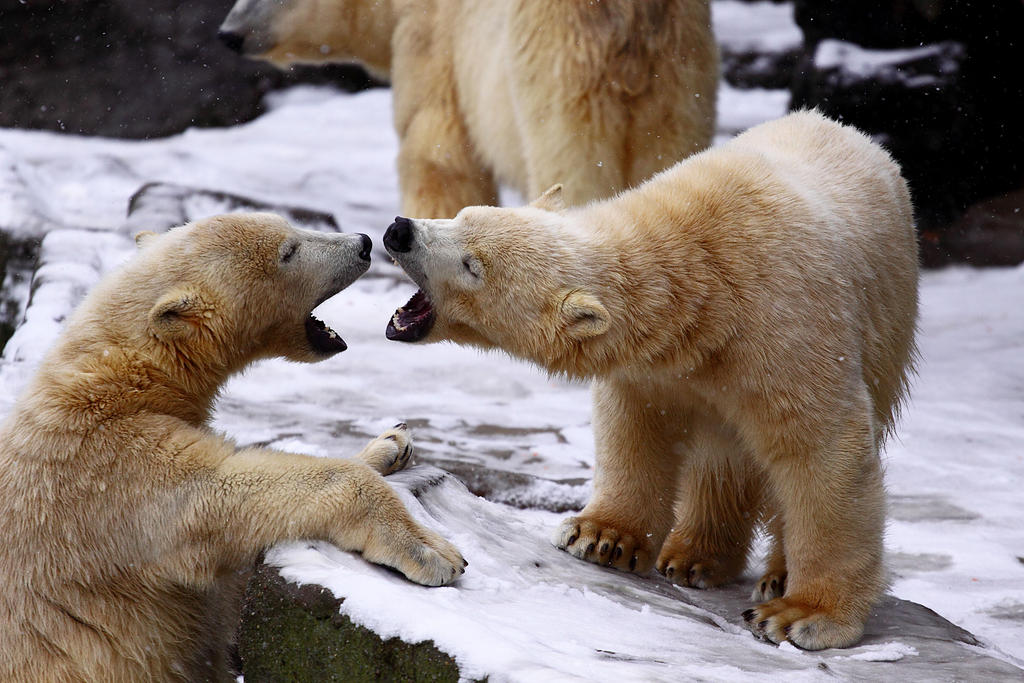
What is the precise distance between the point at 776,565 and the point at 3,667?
230cm

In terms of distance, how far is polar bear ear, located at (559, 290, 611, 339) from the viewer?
123 inches

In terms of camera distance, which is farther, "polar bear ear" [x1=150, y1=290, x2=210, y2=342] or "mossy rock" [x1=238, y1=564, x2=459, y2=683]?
"polar bear ear" [x1=150, y1=290, x2=210, y2=342]

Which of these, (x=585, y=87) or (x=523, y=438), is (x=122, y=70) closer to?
(x=585, y=87)

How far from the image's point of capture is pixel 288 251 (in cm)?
328

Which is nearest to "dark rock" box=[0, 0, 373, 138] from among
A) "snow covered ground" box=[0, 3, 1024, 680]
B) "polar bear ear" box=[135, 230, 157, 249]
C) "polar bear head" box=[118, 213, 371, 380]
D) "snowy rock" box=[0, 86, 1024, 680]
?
"snowy rock" box=[0, 86, 1024, 680]

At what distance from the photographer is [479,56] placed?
6578mm

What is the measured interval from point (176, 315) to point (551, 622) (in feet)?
4.06

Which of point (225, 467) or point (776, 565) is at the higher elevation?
point (225, 467)

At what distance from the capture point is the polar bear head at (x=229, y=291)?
302cm

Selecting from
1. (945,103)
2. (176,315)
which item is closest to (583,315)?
(176,315)

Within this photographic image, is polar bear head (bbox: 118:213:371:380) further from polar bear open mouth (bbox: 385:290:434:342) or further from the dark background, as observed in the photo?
the dark background

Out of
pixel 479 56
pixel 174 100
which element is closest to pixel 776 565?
pixel 479 56

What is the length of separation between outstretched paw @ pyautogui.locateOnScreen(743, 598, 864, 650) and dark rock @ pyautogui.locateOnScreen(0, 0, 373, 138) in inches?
402

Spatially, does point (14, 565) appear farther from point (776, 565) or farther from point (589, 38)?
point (589, 38)
